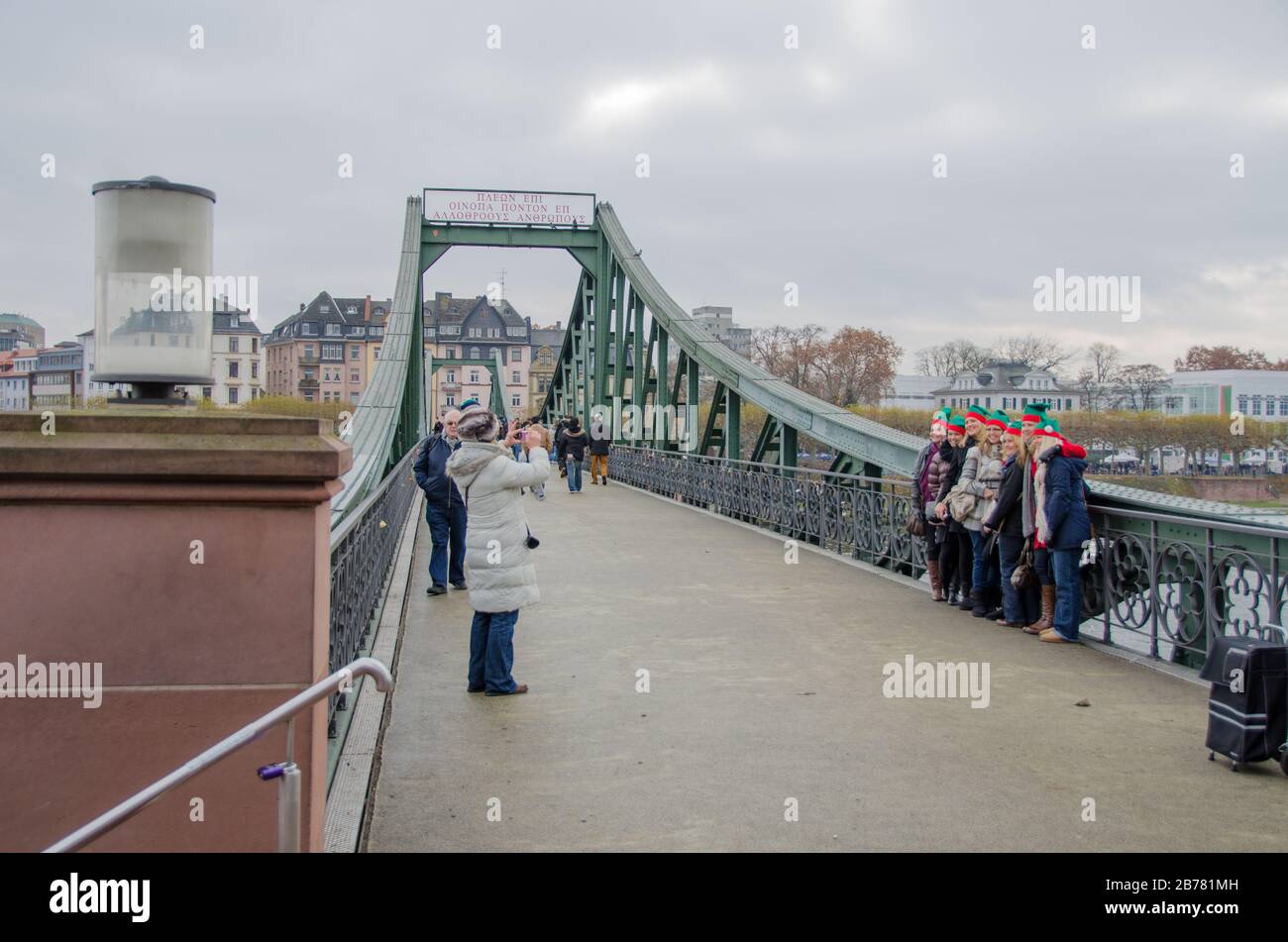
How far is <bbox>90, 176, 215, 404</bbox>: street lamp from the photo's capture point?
10.3 ft

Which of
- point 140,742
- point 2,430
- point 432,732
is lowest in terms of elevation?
point 432,732

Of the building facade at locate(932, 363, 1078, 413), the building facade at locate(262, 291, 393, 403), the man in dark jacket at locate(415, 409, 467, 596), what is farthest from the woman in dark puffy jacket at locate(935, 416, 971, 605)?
the building facade at locate(262, 291, 393, 403)

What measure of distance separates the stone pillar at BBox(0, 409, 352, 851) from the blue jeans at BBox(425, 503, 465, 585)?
635 centimetres

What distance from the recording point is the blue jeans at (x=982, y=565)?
27.0 feet

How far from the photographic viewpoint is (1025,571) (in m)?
7.62

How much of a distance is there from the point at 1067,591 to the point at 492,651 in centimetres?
375

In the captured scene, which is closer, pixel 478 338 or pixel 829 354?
pixel 829 354

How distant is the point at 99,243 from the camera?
10.4 feet

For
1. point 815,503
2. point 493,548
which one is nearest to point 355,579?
point 493,548

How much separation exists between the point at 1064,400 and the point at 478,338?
185 ft

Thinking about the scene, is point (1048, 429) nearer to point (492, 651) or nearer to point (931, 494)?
point (931, 494)

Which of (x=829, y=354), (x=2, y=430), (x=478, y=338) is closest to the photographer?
(x=2, y=430)
